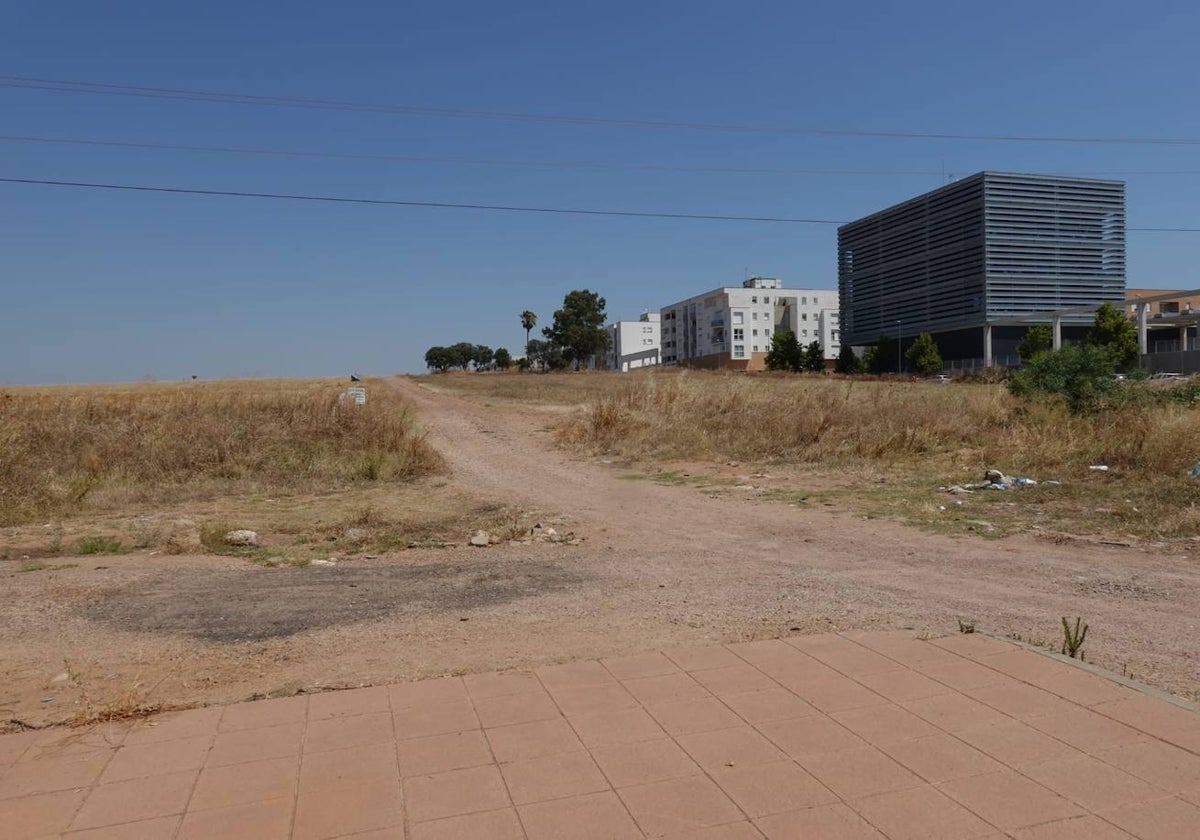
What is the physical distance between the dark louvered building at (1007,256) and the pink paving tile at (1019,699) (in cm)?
8617

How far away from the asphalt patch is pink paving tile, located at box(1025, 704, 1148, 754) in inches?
144

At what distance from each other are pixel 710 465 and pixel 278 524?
8.28 m

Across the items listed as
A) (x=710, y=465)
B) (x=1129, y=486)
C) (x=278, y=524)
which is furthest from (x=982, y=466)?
(x=278, y=524)

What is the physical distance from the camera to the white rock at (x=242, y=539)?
29.7 ft

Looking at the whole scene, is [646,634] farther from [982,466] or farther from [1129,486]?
[982,466]

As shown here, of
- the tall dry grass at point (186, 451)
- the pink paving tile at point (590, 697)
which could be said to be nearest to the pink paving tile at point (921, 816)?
the pink paving tile at point (590, 697)

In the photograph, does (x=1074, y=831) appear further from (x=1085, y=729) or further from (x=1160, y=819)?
(x=1085, y=729)

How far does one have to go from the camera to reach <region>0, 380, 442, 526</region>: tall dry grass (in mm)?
12539

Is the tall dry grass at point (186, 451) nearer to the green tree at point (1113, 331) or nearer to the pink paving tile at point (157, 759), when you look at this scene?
the pink paving tile at point (157, 759)

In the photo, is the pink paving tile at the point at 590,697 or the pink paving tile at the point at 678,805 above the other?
the pink paving tile at the point at 590,697

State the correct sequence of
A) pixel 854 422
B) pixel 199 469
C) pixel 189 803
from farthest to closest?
pixel 854 422 < pixel 199 469 < pixel 189 803

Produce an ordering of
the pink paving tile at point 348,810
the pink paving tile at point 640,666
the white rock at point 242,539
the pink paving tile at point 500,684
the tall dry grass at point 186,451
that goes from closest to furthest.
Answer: the pink paving tile at point 348,810 → the pink paving tile at point 500,684 → the pink paving tile at point 640,666 → the white rock at point 242,539 → the tall dry grass at point 186,451

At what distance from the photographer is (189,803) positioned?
3.18 meters

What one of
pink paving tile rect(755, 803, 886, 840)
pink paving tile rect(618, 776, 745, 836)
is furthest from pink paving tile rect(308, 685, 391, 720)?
pink paving tile rect(755, 803, 886, 840)
